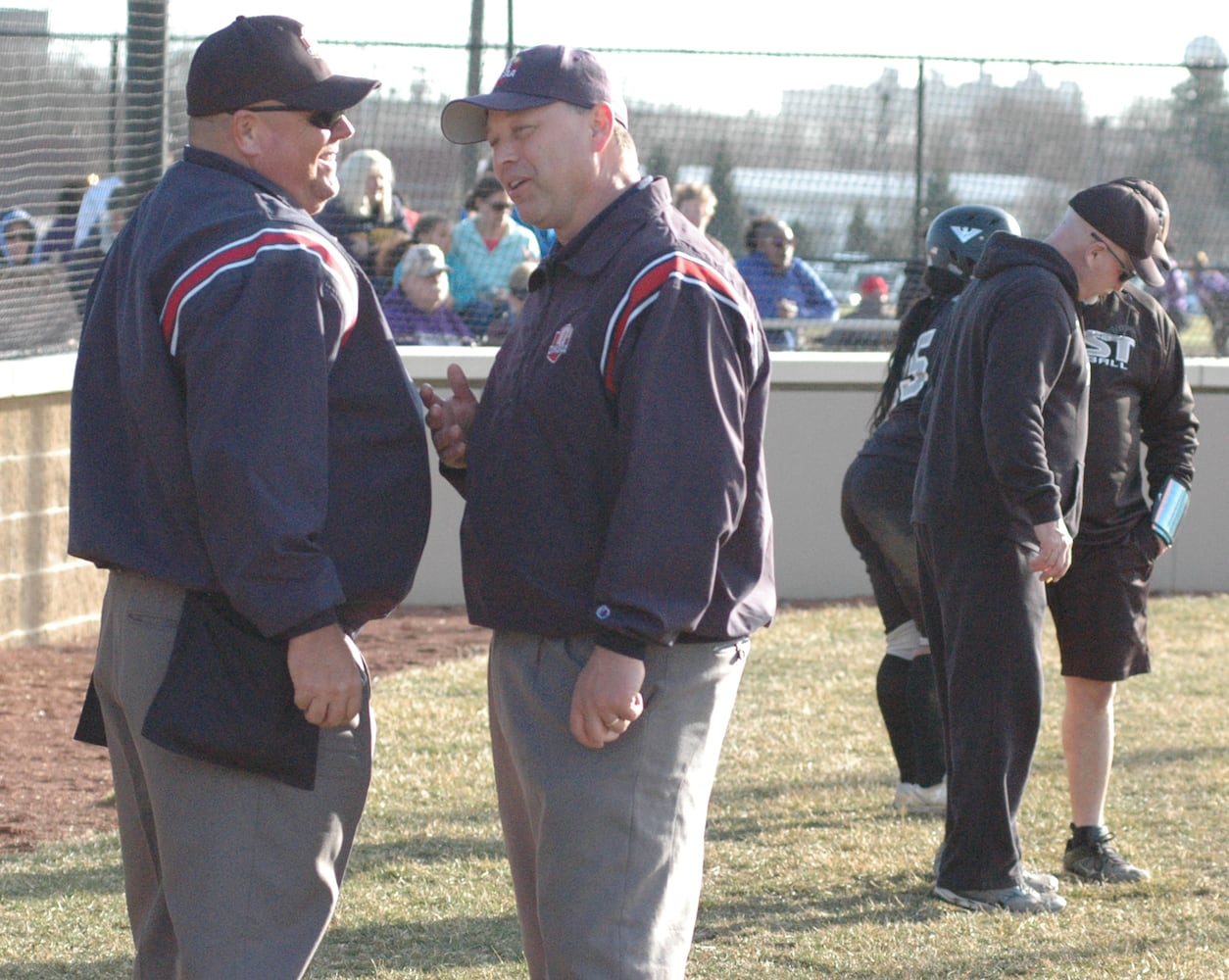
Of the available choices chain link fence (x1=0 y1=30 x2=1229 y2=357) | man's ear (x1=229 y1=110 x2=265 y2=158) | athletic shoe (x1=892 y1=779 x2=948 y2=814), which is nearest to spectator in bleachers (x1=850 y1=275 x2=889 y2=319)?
chain link fence (x1=0 y1=30 x2=1229 y2=357)

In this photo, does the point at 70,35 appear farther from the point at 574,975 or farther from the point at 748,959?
the point at 574,975

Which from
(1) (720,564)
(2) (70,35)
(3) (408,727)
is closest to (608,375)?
(1) (720,564)

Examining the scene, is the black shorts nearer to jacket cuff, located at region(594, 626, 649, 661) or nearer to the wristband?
the wristband

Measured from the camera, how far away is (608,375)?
2832mm

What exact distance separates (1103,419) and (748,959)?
1897 mm

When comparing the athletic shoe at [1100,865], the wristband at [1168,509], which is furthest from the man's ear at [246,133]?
the athletic shoe at [1100,865]

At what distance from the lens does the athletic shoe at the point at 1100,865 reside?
5004 millimetres

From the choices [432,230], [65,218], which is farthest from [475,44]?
[65,218]

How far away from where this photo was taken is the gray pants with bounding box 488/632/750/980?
2824 mm

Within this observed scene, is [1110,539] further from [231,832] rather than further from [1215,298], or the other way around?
[1215,298]

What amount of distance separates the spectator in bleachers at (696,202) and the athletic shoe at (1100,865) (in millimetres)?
5893

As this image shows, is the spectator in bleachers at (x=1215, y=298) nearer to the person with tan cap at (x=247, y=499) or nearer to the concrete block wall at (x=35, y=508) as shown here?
the concrete block wall at (x=35, y=508)

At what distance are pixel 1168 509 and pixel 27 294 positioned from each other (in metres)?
5.65

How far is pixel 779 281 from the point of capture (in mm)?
11102
